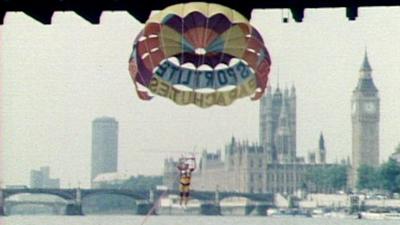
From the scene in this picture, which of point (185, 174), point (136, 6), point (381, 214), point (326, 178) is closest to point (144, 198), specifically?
point (381, 214)

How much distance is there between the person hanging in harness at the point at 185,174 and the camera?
20031mm

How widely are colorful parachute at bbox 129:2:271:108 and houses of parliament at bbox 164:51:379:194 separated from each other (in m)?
2.55

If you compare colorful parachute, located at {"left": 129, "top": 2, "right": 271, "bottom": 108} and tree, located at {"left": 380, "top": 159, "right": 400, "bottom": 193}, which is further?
tree, located at {"left": 380, "top": 159, "right": 400, "bottom": 193}

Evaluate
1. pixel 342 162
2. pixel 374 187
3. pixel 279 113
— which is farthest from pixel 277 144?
pixel 342 162

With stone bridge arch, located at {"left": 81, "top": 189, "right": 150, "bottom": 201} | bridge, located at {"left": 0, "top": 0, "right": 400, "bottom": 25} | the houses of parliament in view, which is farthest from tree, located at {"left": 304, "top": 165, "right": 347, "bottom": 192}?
bridge, located at {"left": 0, "top": 0, "right": 400, "bottom": 25}

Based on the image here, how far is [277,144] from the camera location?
56.8m

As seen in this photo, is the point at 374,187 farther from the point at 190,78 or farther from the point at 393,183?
the point at 190,78

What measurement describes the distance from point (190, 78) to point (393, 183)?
8875cm

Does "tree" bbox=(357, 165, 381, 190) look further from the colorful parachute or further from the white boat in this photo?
the colorful parachute

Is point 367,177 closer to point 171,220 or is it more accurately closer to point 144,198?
point 171,220

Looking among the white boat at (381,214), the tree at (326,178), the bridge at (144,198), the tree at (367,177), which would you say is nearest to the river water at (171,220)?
the bridge at (144,198)

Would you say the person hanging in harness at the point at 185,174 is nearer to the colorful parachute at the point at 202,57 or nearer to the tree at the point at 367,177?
the colorful parachute at the point at 202,57

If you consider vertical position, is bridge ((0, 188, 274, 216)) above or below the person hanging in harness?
above

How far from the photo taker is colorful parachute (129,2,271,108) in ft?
62.8
